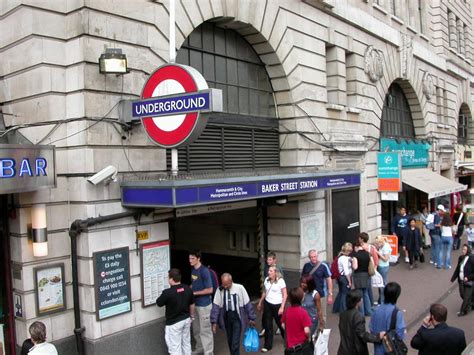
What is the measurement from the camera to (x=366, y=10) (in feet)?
53.2

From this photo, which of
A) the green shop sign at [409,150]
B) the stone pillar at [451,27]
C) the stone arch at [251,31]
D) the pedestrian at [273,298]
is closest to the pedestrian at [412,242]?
the green shop sign at [409,150]

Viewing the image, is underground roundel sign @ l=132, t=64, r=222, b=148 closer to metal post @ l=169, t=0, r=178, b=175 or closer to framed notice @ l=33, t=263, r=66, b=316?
metal post @ l=169, t=0, r=178, b=175

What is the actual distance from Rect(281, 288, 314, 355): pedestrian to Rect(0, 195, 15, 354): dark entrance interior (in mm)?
4481

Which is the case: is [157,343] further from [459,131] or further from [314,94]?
[459,131]

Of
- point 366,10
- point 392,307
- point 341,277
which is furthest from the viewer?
point 366,10

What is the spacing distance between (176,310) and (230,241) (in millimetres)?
5904

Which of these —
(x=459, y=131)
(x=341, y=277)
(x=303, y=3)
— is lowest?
(x=341, y=277)

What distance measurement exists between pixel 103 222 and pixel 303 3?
832 cm

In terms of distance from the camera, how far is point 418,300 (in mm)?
11852

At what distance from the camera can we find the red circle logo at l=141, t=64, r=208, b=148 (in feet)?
23.7

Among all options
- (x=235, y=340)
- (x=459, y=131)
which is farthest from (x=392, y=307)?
(x=459, y=131)

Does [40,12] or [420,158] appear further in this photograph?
[420,158]

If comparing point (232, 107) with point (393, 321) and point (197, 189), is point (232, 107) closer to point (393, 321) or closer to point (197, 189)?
point (197, 189)

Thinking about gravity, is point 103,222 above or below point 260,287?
above
